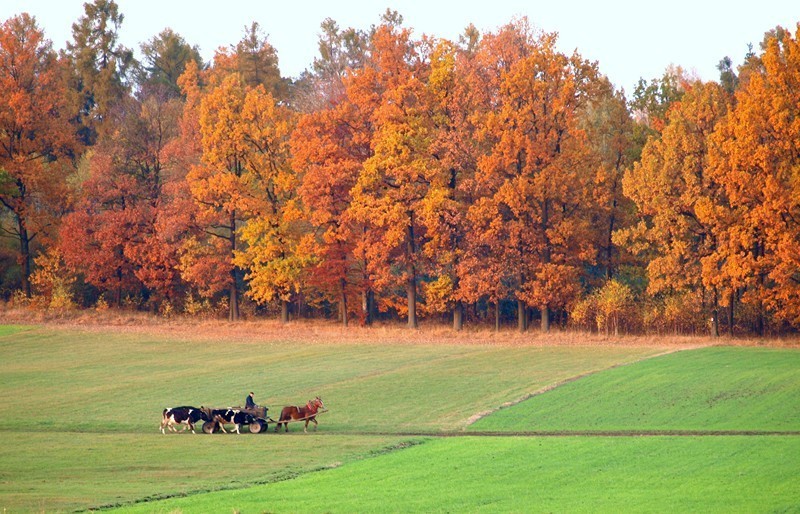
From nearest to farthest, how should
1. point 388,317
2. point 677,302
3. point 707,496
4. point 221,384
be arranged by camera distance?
point 707,496, point 221,384, point 677,302, point 388,317

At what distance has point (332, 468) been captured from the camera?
93.8ft

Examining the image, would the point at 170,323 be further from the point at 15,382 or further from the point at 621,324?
the point at 621,324

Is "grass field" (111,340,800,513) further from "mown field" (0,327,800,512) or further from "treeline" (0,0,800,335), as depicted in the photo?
"treeline" (0,0,800,335)

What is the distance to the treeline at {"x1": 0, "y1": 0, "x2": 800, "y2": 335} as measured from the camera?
194 ft

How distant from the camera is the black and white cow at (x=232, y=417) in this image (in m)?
35.4

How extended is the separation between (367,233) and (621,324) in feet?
54.9

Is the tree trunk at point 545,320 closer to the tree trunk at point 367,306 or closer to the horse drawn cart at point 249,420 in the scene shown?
the tree trunk at point 367,306

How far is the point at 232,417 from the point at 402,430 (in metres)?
5.64

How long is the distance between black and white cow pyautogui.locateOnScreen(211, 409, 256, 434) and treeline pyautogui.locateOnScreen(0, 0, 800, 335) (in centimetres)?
3015

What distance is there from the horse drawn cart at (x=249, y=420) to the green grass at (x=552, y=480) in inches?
258

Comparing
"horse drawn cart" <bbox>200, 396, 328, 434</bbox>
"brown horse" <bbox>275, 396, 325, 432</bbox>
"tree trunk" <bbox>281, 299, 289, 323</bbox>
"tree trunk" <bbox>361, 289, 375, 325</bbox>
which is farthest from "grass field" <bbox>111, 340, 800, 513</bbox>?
"tree trunk" <bbox>281, 299, 289, 323</bbox>

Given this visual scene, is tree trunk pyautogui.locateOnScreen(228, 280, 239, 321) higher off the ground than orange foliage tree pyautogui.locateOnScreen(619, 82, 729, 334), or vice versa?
orange foliage tree pyautogui.locateOnScreen(619, 82, 729, 334)

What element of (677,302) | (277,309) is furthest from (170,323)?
(677,302)

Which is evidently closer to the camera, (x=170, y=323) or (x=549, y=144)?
(x=549, y=144)
